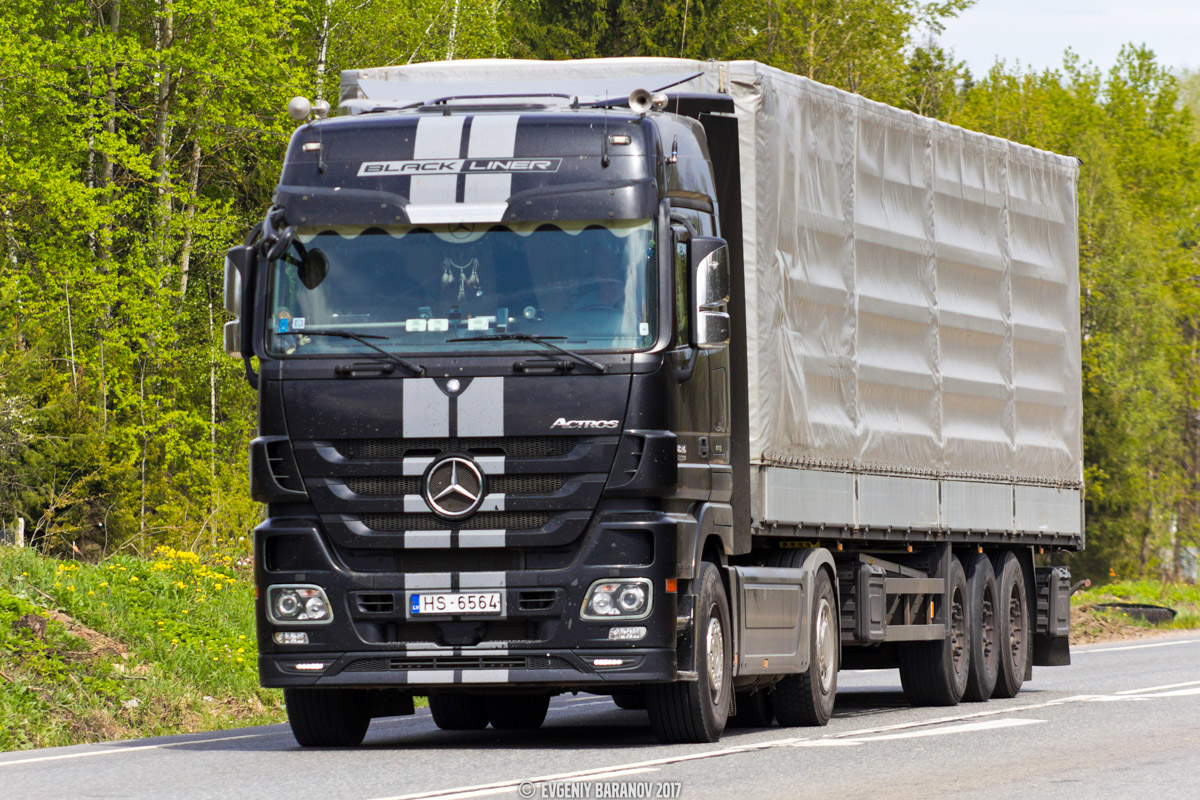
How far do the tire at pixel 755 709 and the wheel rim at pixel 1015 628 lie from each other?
4373 mm

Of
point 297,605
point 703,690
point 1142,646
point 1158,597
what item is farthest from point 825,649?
point 1158,597

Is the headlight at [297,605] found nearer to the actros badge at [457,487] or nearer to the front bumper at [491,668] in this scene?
the front bumper at [491,668]

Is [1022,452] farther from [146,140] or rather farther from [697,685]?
[146,140]

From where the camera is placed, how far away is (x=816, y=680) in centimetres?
1335

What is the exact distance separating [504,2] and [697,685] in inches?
1515

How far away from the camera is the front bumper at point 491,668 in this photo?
10.7 metres

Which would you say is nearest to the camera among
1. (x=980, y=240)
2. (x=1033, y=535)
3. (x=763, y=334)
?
(x=763, y=334)

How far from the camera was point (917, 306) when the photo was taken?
1534 cm

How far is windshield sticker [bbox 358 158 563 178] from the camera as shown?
1105 centimetres

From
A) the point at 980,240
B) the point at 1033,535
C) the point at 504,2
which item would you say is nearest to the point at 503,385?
the point at 980,240

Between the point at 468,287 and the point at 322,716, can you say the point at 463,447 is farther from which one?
the point at 322,716

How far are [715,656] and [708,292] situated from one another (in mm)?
2202

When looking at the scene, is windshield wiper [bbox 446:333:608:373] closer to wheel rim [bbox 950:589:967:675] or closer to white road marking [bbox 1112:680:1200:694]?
wheel rim [bbox 950:589:967:675]

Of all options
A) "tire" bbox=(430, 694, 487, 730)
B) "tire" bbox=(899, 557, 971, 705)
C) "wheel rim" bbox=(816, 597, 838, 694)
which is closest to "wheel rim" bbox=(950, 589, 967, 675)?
"tire" bbox=(899, 557, 971, 705)
